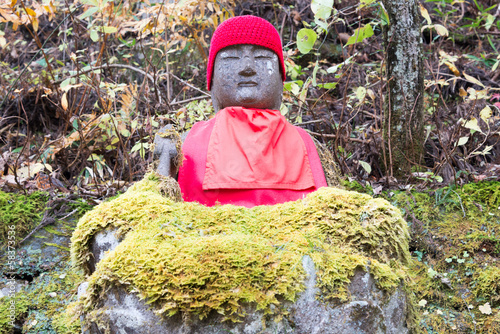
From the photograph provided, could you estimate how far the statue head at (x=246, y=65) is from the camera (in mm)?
2906

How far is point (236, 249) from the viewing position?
5.97 ft

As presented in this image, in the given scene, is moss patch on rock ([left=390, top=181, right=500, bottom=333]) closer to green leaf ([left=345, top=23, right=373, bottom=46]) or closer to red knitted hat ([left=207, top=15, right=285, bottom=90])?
green leaf ([left=345, top=23, right=373, bottom=46])

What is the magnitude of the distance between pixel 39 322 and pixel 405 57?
3145 millimetres

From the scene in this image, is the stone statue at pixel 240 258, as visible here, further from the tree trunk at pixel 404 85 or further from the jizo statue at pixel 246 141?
the tree trunk at pixel 404 85

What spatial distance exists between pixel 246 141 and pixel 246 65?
1.63ft

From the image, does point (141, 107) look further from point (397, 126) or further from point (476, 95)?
point (476, 95)

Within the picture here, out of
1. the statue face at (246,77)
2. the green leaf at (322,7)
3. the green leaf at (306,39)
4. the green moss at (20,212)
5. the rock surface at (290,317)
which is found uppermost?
the green leaf at (322,7)

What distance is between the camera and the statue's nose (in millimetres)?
2873

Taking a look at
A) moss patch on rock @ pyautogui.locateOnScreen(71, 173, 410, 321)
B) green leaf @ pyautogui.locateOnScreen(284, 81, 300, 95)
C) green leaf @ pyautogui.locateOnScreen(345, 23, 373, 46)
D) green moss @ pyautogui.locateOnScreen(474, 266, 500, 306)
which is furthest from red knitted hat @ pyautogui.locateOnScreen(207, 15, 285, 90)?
green moss @ pyautogui.locateOnScreen(474, 266, 500, 306)

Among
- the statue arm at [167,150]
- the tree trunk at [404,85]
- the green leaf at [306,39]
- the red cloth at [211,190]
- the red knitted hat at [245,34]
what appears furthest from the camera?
the tree trunk at [404,85]

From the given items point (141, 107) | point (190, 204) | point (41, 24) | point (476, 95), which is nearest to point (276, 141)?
point (190, 204)

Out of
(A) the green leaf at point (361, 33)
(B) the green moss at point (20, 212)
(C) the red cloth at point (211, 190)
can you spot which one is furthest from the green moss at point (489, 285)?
(B) the green moss at point (20, 212)

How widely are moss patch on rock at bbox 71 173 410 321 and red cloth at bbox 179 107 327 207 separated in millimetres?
379

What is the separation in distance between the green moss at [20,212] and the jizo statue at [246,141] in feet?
4.60
